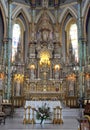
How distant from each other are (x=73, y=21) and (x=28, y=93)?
10735mm

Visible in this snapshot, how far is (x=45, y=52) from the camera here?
29641 mm

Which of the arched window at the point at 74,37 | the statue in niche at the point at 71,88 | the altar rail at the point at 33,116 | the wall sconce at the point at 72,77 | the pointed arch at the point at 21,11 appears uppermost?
the pointed arch at the point at 21,11

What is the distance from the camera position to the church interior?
2795 cm

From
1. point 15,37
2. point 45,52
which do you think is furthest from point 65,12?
point 15,37

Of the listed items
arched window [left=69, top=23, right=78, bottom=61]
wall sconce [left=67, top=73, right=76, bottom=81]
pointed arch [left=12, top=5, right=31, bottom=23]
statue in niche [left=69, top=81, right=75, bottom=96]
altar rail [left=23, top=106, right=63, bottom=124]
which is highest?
pointed arch [left=12, top=5, right=31, bottom=23]

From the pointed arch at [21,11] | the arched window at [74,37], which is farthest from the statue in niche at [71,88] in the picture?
the pointed arch at [21,11]

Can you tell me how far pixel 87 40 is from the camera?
96.2 feet

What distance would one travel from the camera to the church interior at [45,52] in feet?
91.7

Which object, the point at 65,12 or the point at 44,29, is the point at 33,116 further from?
the point at 65,12

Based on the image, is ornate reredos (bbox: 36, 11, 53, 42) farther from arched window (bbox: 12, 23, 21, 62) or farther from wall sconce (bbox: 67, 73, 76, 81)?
wall sconce (bbox: 67, 73, 76, 81)

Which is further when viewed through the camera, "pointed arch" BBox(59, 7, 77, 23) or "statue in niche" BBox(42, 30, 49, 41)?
"pointed arch" BBox(59, 7, 77, 23)

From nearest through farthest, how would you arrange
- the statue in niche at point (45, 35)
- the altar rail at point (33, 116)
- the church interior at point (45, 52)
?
the altar rail at point (33, 116), the church interior at point (45, 52), the statue in niche at point (45, 35)

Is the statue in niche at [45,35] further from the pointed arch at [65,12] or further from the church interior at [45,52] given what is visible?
the pointed arch at [65,12]

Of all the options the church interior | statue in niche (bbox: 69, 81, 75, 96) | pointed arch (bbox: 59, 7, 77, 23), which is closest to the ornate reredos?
the church interior
